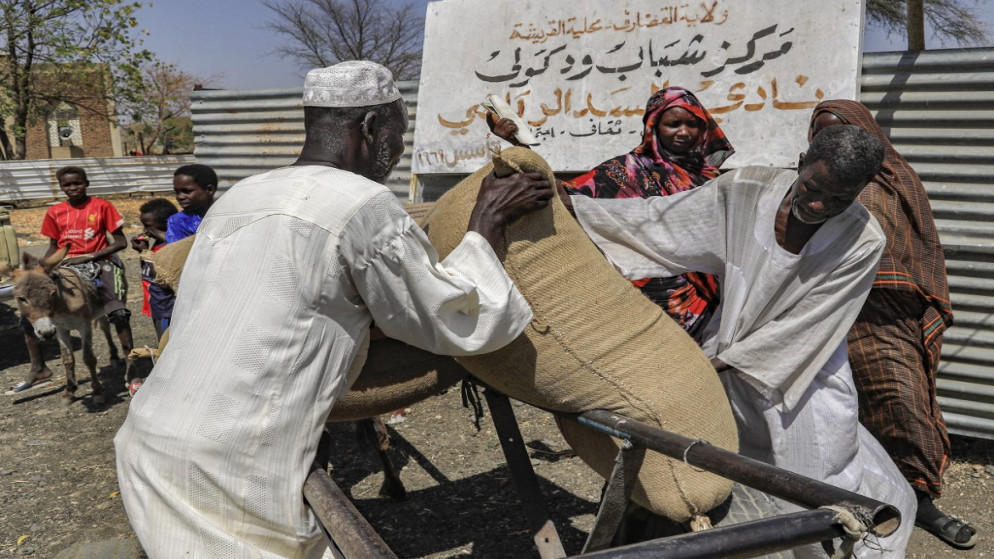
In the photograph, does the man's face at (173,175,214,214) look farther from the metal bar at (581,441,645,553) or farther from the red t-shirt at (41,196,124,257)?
the metal bar at (581,441,645,553)

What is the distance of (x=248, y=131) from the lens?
25.6 feet

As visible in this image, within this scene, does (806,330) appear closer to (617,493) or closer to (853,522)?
(617,493)

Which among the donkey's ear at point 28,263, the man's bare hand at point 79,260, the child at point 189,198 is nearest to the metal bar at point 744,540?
the child at point 189,198

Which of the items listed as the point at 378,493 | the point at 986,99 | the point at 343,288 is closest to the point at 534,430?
the point at 378,493

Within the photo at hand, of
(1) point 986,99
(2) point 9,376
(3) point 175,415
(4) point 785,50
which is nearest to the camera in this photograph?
(3) point 175,415

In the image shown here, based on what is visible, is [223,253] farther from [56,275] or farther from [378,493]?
[56,275]

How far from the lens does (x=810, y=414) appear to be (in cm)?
244

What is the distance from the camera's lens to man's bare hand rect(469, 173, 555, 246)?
1781 millimetres

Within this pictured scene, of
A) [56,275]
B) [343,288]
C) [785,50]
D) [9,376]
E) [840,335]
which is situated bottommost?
[9,376]

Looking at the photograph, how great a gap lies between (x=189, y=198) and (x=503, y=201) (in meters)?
3.96

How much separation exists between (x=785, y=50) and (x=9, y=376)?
7.13 m

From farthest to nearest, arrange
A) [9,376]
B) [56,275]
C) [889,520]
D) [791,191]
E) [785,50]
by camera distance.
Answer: [9,376] → [56,275] → [785,50] → [791,191] → [889,520]

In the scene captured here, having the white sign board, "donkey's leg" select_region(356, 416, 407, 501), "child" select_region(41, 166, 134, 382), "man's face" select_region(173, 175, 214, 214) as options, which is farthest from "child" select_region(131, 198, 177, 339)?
the white sign board

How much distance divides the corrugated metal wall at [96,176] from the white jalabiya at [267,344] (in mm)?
20454
